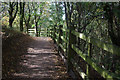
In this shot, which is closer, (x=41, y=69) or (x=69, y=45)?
(x=69, y=45)

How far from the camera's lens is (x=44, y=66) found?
6574mm

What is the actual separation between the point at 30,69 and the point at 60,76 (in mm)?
1235

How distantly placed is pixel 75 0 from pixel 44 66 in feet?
8.43

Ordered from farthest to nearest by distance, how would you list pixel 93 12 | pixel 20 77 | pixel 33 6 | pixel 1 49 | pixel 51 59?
1. pixel 33 6
2. pixel 51 59
3. pixel 1 49
4. pixel 93 12
5. pixel 20 77

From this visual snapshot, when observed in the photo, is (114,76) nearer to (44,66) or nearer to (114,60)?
(114,60)

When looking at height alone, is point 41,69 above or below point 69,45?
below

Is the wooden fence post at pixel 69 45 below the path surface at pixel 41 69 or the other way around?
the other way around

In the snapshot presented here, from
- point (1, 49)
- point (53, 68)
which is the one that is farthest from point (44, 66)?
point (1, 49)

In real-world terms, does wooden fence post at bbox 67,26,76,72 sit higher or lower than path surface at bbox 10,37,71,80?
higher

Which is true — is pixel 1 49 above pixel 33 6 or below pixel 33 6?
below

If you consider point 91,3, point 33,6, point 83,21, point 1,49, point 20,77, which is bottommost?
point 20,77

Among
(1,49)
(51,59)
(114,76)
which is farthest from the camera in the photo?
(51,59)

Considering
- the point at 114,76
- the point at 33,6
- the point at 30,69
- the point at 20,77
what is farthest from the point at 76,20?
the point at 33,6

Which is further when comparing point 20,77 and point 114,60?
point 20,77
